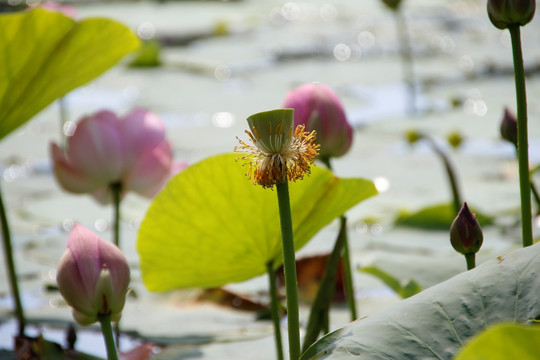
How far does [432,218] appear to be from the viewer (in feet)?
4.34

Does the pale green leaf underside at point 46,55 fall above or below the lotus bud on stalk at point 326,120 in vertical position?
above

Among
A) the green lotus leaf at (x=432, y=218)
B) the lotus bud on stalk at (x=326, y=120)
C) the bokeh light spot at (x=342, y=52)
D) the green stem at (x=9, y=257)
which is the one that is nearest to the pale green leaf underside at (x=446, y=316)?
the lotus bud on stalk at (x=326, y=120)

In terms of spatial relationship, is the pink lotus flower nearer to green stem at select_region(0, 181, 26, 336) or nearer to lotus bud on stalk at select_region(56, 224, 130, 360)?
green stem at select_region(0, 181, 26, 336)

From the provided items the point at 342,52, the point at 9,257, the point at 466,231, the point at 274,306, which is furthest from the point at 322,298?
the point at 342,52

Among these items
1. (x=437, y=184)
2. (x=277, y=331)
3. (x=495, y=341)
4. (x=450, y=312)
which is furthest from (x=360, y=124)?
(x=495, y=341)

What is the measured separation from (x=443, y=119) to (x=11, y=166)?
1.22 metres

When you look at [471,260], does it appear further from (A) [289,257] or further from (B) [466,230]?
(A) [289,257]

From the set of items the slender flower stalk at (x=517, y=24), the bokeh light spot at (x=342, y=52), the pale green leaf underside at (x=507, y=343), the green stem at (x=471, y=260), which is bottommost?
the green stem at (x=471, y=260)

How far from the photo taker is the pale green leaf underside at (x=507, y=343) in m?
0.34

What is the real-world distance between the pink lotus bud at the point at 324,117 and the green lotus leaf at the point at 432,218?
0.53 metres

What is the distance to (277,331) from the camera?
28.2 inches

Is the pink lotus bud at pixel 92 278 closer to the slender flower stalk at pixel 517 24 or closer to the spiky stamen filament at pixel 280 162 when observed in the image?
the spiky stamen filament at pixel 280 162

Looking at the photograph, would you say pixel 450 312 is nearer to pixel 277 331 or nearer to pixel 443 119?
pixel 277 331

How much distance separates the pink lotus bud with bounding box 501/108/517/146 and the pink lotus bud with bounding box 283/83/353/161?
0.17 metres
